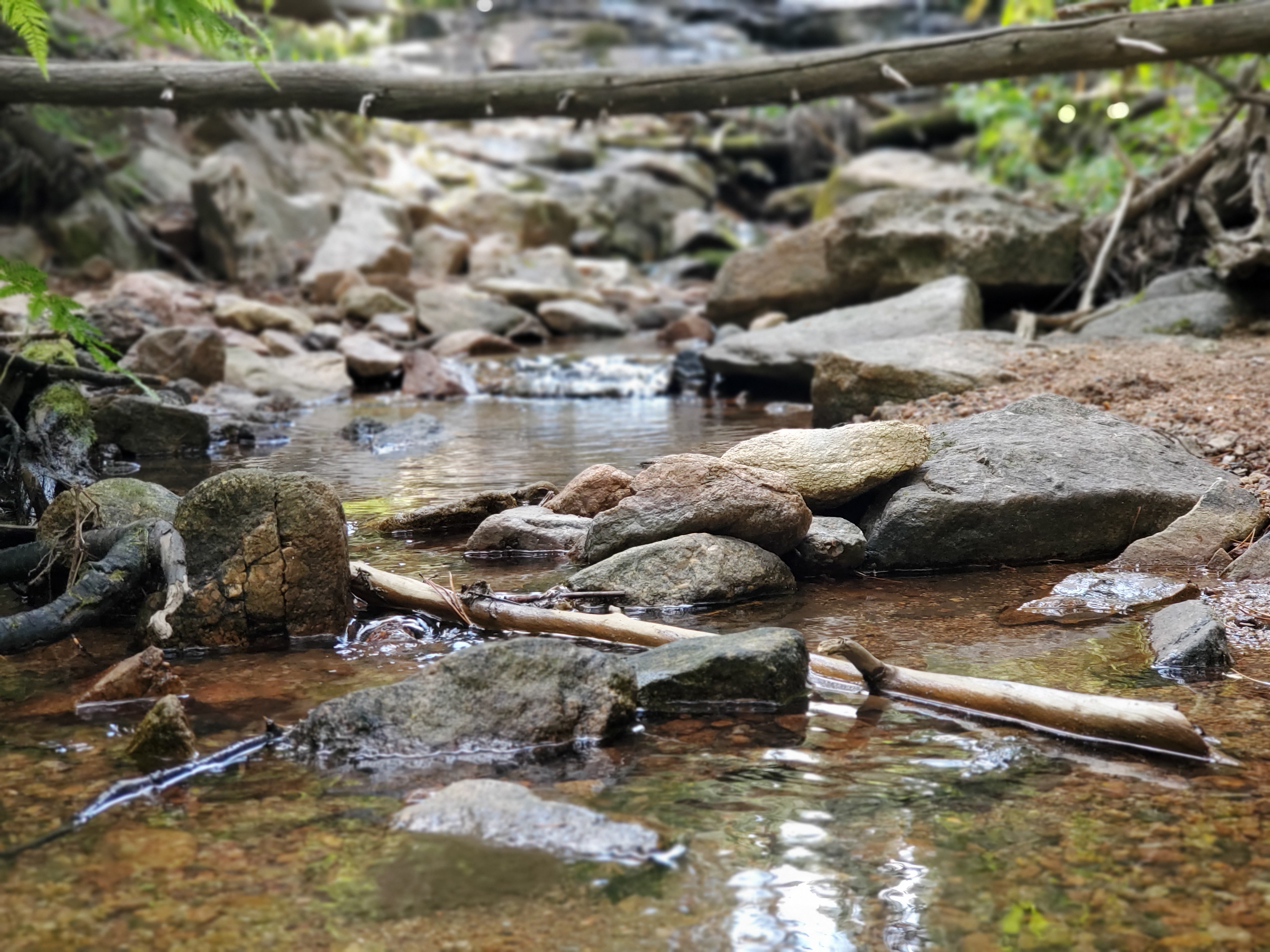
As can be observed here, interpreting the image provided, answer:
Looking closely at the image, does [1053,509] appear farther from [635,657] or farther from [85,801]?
[85,801]

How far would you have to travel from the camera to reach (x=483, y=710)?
269 cm

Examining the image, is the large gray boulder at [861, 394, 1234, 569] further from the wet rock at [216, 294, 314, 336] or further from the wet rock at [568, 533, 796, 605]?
the wet rock at [216, 294, 314, 336]

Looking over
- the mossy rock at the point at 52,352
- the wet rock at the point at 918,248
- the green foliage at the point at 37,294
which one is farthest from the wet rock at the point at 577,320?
the green foliage at the point at 37,294

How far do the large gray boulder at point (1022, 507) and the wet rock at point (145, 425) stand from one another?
4.69 m

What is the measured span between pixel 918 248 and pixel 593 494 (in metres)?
5.62

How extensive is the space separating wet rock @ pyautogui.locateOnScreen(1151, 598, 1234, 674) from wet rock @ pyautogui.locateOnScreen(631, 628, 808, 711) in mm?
1086

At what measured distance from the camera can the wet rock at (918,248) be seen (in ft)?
29.9

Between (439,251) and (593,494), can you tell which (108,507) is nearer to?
(593,494)

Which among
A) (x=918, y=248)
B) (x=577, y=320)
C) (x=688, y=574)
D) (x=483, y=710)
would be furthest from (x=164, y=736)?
(x=577, y=320)

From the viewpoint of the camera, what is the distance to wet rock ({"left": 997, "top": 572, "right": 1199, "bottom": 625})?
3562 mm

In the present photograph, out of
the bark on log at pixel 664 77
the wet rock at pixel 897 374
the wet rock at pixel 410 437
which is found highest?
the bark on log at pixel 664 77

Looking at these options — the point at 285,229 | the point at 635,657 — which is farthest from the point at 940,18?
the point at 635,657

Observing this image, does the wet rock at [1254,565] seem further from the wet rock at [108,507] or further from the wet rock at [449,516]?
the wet rock at [108,507]

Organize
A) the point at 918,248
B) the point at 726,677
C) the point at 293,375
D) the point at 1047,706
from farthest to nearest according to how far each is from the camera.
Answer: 1. the point at 293,375
2. the point at 918,248
3. the point at 726,677
4. the point at 1047,706
